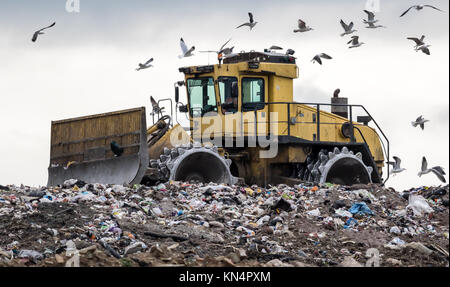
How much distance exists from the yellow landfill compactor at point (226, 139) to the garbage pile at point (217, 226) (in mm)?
975

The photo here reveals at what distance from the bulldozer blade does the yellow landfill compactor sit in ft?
0.06

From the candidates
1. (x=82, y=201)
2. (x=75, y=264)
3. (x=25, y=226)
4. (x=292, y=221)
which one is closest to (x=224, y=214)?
(x=292, y=221)

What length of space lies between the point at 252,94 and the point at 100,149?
3205 mm

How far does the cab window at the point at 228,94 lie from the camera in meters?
16.3

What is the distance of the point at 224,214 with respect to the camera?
12.6 metres

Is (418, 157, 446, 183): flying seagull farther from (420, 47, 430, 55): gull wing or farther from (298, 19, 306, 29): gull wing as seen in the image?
(298, 19, 306, 29): gull wing

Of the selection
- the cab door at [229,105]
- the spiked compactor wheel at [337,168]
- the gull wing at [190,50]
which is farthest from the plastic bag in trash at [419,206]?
the gull wing at [190,50]

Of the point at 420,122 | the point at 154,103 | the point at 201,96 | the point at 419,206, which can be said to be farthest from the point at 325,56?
the point at 419,206

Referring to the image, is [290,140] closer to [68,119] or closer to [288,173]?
[288,173]

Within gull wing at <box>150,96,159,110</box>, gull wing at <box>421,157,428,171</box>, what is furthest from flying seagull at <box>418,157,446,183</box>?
gull wing at <box>150,96,159,110</box>

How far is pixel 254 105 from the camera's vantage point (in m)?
16.5

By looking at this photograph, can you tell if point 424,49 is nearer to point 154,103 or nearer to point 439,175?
point 439,175

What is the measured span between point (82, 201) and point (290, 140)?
521 centimetres

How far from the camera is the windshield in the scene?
16.4 metres
